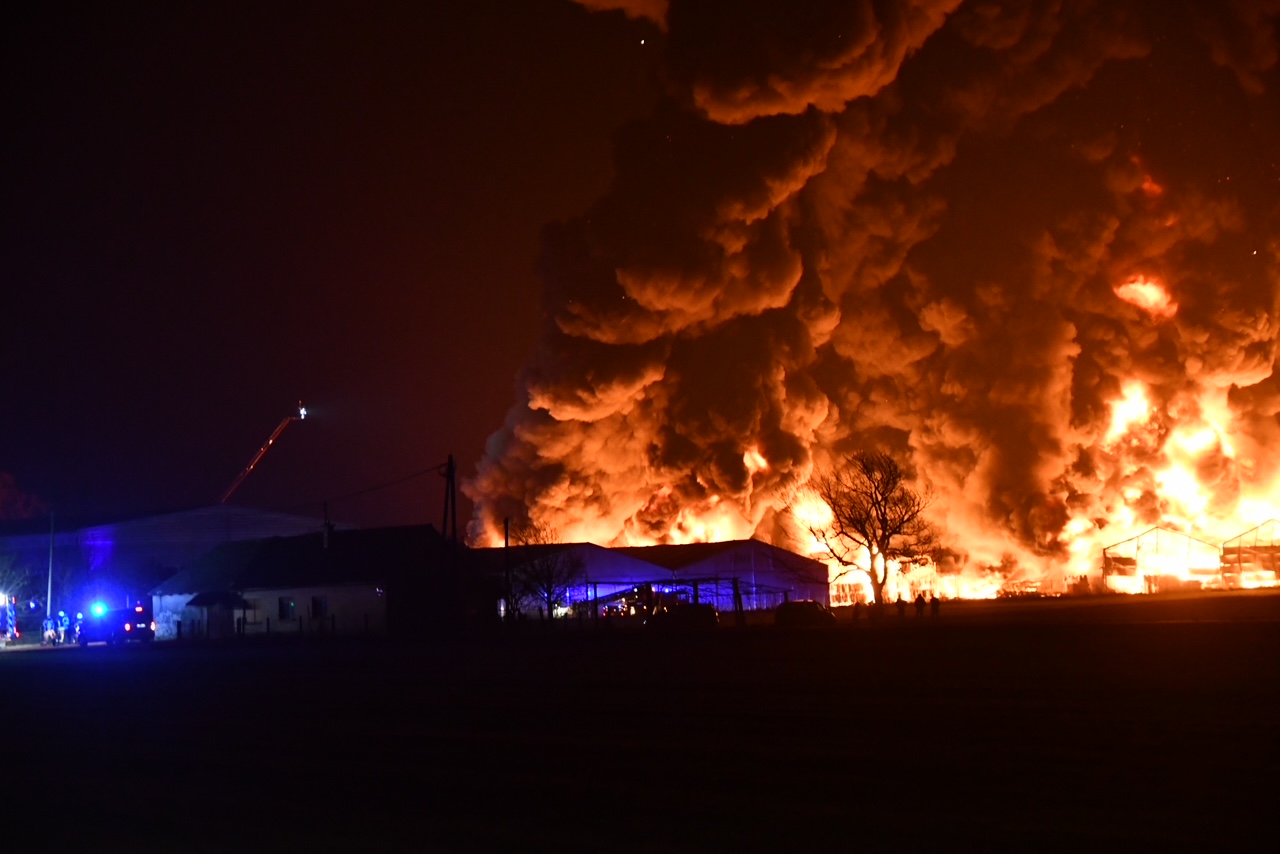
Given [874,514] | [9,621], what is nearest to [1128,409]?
[874,514]

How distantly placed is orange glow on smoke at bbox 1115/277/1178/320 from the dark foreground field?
5349 cm

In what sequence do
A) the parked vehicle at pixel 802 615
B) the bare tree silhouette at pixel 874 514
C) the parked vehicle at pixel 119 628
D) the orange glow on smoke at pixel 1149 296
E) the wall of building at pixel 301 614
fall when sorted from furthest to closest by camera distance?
1. the orange glow on smoke at pixel 1149 296
2. the parked vehicle at pixel 119 628
3. the bare tree silhouette at pixel 874 514
4. the wall of building at pixel 301 614
5. the parked vehicle at pixel 802 615

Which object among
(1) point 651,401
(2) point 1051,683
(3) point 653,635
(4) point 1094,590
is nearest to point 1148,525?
(4) point 1094,590

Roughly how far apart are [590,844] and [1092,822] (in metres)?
4.54

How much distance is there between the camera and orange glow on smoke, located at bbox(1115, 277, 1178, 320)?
260ft

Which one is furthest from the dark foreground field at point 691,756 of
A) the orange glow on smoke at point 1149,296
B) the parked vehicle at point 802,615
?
the orange glow on smoke at point 1149,296

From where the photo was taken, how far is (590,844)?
11.8 metres

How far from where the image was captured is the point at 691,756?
51.6ft

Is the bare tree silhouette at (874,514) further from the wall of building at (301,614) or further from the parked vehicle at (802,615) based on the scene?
the wall of building at (301,614)

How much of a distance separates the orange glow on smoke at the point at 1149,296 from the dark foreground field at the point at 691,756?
53.5 metres

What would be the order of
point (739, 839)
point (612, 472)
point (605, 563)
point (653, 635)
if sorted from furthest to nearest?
1. point (612, 472)
2. point (605, 563)
3. point (653, 635)
4. point (739, 839)

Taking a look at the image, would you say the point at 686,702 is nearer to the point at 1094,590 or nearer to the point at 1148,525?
the point at 1094,590

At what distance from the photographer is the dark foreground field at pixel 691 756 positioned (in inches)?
478

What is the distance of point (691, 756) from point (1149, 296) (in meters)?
71.8
